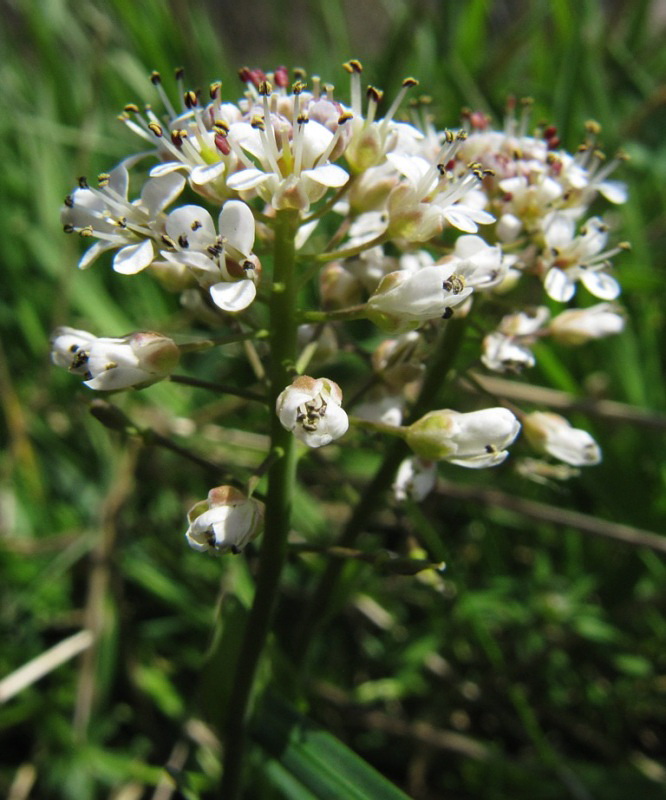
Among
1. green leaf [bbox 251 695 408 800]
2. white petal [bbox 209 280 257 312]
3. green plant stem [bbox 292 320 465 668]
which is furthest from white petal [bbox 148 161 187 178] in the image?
green leaf [bbox 251 695 408 800]

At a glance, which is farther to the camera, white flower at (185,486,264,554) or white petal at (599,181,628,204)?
white petal at (599,181,628,204)

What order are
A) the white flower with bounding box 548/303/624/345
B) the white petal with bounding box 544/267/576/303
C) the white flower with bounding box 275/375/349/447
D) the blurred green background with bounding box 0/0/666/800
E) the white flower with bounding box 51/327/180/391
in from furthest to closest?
the blurred green background with bounding box 0/0/666/800 → the white flower with bounding box 548/303/624/345 → the white petal with bounding box 544/267/576/303 → the white flower with bounding box 51/327/180/391 → the white flower with bounding box 275/375/349/447

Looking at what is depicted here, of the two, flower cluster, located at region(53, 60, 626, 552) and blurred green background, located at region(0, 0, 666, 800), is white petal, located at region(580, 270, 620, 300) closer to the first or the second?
flower cluster, located at region(53, 60, 626, 552)

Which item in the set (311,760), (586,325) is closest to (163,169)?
(586,325)

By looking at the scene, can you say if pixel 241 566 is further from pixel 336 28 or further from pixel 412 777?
pixel 336 28

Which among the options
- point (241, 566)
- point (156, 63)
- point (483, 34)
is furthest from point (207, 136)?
point (483, 34)

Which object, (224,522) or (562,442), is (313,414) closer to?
(224,522)

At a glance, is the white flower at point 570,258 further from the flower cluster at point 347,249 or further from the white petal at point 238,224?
the white petal at point 238,224
